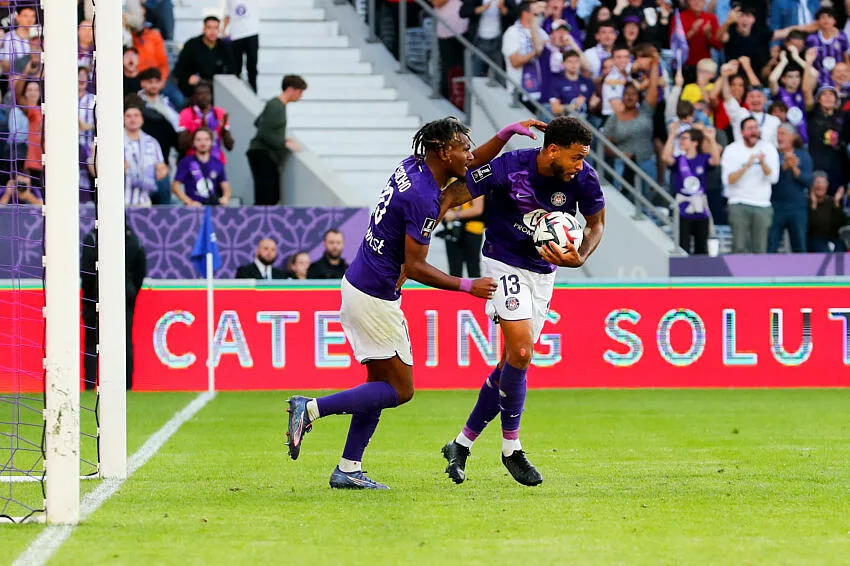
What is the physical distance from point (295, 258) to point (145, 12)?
500 cm

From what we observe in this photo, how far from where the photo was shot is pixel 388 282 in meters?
9.05

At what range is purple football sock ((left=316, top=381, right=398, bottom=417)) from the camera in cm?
912

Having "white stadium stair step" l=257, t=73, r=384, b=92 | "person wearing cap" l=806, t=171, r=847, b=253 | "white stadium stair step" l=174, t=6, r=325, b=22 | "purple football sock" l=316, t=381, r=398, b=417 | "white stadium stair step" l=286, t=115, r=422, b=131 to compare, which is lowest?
"person wearing cap" l=806, t=171, r=847, b=253

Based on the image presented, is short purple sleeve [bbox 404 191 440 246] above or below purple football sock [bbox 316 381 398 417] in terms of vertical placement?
above

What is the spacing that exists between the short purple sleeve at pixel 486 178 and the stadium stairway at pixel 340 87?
39.9 feet

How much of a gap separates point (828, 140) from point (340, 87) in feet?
23.6

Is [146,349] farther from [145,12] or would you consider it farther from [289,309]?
[145,12]

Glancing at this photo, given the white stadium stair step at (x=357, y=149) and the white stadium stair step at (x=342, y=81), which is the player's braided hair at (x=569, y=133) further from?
the white stadium stair step at (x=342, y=81)

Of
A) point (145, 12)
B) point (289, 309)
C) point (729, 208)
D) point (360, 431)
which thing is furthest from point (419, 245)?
point (145, 12)

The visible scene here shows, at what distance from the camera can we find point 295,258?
18656 millimetres

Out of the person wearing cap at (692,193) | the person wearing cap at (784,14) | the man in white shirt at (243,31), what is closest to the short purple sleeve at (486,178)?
the person wearing cap at (692,193)

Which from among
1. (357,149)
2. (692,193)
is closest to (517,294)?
(692,193)

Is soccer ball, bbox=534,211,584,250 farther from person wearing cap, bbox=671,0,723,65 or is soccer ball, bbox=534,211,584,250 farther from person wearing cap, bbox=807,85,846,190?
person wearing cap, bbox=671,0,723,65

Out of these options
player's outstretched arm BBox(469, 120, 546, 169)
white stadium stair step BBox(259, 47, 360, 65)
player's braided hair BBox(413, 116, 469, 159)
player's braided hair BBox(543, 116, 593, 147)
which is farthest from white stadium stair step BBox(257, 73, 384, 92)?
player's braided hair BBox(413, 116, 469, 159)
